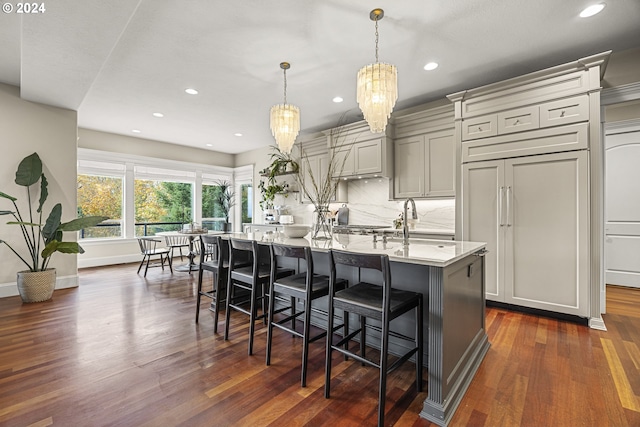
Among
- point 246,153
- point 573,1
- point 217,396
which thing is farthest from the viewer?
point 246,153

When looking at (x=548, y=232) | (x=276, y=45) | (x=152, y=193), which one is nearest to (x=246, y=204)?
(x=152, y=193)

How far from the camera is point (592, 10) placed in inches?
92.4

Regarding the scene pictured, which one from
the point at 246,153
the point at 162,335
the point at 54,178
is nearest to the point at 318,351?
the point at 162,335

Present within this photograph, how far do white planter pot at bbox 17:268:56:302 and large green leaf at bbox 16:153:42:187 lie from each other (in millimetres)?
1168

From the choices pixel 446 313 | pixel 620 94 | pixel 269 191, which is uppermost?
pixel 620 94

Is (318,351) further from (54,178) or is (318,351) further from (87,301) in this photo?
(54,178)

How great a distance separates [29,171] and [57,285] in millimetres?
1685

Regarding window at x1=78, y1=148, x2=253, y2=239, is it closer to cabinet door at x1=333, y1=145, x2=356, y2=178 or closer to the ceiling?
the ceiling

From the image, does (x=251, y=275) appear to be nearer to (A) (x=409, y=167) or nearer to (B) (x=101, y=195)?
(A) (x=409, y=167)

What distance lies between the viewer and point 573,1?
2.24 m

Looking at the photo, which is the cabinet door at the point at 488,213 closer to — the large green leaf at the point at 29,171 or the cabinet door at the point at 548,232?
the cabinet door at the point at 548,232

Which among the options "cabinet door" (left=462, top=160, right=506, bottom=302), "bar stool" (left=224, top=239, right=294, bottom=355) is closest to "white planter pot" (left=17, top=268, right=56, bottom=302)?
"bar stool" (left=224, top=239, right=294, bottom=355)

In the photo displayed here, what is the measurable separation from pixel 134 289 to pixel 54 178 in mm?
1970

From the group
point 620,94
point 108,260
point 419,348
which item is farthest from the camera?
point 108,260
